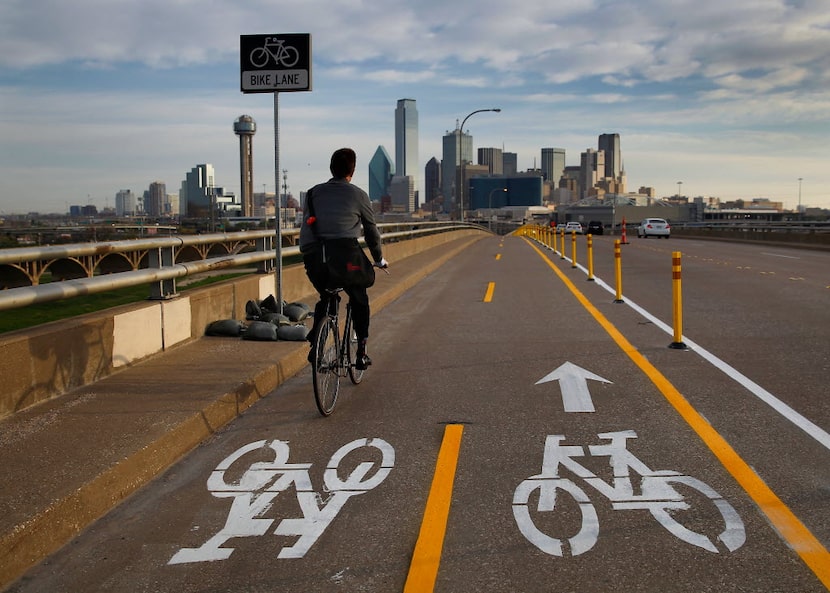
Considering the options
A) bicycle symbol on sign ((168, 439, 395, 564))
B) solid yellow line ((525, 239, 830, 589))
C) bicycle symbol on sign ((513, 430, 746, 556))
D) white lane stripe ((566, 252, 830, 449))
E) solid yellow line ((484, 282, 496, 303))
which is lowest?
bicycle symbol on sign ((168, 439, 395, 564))

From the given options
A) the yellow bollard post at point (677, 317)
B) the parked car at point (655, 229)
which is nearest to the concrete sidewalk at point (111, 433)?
the yellow bollard post at point (677, 317)

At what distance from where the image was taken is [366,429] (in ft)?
20.7

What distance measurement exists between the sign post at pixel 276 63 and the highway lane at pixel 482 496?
3562 millimetres

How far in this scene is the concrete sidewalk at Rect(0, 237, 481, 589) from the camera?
4.17 meters

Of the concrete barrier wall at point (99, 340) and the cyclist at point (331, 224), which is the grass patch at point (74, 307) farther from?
the cyclist at point (331, 224)

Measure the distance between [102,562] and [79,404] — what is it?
2.60 meters

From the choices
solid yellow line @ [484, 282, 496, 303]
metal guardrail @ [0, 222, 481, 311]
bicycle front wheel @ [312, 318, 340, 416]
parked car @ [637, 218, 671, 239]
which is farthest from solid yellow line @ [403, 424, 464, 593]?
parked car @ [637, 218, 671, 239]

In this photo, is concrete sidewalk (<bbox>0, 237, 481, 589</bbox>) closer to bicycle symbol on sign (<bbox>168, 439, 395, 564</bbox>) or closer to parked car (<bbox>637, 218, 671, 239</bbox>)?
bicycle symbol on sign (<bbox>168, 439, 395, 564</bbox>)

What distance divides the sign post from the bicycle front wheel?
10.6 ft

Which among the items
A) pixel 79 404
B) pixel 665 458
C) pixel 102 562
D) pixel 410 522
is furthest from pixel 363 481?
pixel 79 404

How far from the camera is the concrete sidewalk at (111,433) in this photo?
417 cm

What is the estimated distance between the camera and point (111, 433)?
552 centimetres

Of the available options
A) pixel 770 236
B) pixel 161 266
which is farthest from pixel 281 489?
pixel 770 236

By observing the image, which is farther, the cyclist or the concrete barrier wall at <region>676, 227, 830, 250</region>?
the concrete barrier wall at <region>676, 227, 830, 250</region>
